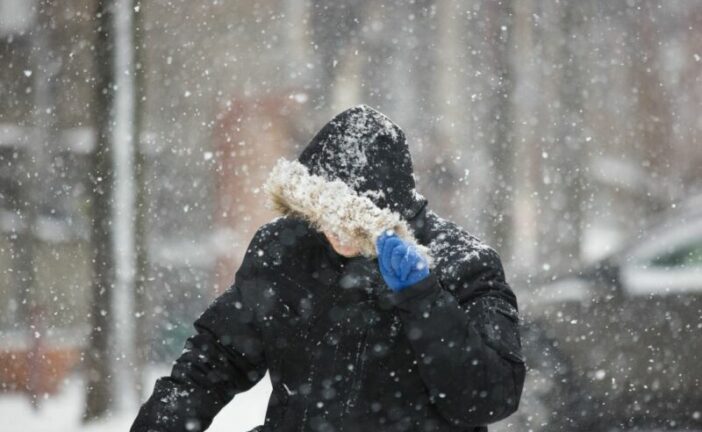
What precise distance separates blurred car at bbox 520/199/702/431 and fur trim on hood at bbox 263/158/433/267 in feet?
13.8

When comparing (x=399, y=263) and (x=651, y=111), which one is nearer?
(x=399, y=263)

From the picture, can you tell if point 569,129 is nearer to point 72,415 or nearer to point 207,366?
point 72,415

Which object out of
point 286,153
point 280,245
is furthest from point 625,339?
point 280,245

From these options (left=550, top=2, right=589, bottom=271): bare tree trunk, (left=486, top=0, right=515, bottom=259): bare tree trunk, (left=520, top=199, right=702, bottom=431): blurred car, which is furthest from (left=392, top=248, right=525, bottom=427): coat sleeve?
(left=550, top=2, right=589, bottom=271): bare tree trunk

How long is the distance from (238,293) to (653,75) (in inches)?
251

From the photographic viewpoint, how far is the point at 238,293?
205 centimetres

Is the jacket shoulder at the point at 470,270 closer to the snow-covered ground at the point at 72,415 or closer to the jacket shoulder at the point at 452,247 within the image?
the jacket shoulder at the point at 452,247

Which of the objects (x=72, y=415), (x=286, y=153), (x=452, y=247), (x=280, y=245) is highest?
(x=286, y=153)

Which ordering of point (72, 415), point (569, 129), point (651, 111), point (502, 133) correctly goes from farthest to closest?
point (651, 111), point (569, 129), point (502, 133), point (72, 415)

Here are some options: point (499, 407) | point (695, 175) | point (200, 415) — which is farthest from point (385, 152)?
point (695, 175)

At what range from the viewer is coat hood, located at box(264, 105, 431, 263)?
1.83 metres

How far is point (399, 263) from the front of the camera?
1.69 metres

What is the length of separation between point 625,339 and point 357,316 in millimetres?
4988

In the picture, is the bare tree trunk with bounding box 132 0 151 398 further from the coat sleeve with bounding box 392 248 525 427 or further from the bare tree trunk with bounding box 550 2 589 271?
the coat sleeve with bounding box 392 248 525 427
